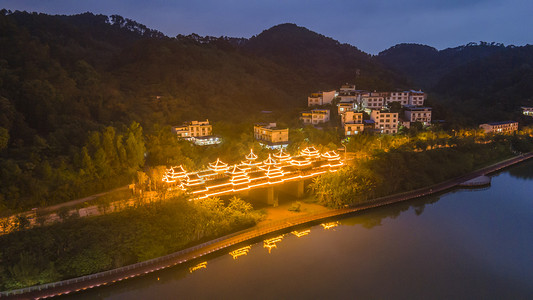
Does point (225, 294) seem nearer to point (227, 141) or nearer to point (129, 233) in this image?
point (129, 233)

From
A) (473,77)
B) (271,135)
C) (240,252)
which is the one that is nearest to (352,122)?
(271,135)

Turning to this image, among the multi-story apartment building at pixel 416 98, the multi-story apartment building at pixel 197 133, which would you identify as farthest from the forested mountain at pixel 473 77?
the multi-story apartment building at pixel 197 133

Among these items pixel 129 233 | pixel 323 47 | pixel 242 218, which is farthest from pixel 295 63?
pixel 129 233

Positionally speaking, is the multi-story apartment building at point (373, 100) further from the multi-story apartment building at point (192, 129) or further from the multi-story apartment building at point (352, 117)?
the multi-story apartment building at point (192, 129)

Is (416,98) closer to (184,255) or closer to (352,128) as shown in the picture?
(352,128)

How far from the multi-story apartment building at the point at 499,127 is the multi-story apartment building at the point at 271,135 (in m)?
20.8

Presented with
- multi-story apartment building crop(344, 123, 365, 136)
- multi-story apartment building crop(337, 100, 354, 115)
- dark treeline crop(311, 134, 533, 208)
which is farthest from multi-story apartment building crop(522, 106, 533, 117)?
multi-story apartment building crop(344, 123, 365, 136)

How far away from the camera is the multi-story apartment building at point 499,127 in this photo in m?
33.5

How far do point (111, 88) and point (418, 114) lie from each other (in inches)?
977

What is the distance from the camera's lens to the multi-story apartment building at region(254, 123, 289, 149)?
24391 mm

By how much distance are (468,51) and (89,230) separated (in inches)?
3220

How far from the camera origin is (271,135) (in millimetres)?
24734

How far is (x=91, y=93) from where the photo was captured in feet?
70.4

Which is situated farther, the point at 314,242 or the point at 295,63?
the point at 295,63
